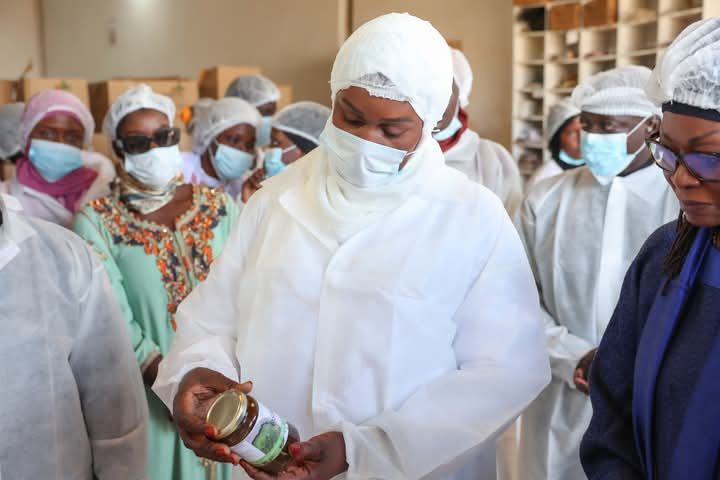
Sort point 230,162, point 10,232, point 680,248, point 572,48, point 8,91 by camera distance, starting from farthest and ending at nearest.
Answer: point 572,48 → point 8,91 → point 230,162 → point 10,232 → point 680,248

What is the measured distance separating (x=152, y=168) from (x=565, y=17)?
16.6 feet

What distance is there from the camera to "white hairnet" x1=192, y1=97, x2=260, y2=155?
12.8ft

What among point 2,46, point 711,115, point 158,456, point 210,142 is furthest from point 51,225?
point 2,46

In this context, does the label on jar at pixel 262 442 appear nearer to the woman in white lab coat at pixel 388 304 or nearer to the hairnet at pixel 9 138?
the woman in white lab coat at pixel 388 304

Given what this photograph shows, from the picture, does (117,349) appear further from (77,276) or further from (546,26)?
(546,26)

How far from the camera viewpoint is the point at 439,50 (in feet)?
4.88

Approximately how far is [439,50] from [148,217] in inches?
55.0

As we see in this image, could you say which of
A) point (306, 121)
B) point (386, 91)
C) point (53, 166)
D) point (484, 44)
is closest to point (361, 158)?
point (386, 91)

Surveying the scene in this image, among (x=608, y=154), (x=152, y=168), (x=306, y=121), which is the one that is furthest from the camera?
(x=306, y=121)

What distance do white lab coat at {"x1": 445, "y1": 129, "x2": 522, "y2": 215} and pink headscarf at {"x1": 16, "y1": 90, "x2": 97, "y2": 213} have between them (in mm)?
1594

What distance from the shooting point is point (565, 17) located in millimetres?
6641

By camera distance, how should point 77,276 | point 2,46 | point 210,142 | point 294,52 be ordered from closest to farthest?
point 77,276 < point 210,142 < point 294,52 < point 2,46

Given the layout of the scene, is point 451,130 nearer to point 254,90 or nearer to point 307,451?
point 307,451

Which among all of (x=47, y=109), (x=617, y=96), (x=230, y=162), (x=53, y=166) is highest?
(x=617, y=96)
